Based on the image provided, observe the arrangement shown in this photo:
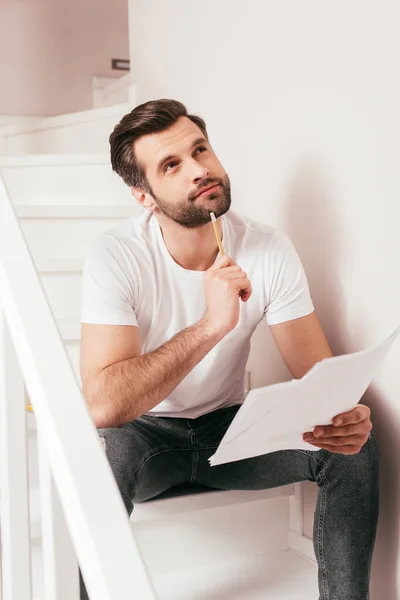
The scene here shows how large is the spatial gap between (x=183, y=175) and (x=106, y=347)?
0.41 meters

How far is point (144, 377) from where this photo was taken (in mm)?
1388

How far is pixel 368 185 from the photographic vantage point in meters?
1.46

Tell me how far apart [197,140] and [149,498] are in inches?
30.2

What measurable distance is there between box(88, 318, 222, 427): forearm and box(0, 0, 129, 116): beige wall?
2.67 meters

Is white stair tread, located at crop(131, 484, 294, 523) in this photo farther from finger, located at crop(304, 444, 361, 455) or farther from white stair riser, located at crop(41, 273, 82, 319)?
white stair riser, located at crop(41, 273, 82, 319)

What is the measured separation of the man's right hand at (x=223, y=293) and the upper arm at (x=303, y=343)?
20cm

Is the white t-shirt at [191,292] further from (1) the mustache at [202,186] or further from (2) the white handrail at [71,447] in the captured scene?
(2) the white handrail at [71,447]

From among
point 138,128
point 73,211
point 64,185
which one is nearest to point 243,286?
point 138,128

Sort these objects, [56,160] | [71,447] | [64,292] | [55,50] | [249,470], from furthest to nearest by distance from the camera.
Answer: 1. [55,50]
2. [56,160]
3. [64,292]
4. [249,470]
5. [71,447]

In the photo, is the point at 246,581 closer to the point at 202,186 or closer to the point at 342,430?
the point at 342,430

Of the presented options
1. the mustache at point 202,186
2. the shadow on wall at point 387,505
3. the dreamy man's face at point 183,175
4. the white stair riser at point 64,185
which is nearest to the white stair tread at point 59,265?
the white stair riser at point 64,185

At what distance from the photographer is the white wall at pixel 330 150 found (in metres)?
1.42

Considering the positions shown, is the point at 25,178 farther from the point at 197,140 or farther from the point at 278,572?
the point at 278,572

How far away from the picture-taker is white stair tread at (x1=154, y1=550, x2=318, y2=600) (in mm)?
1507
